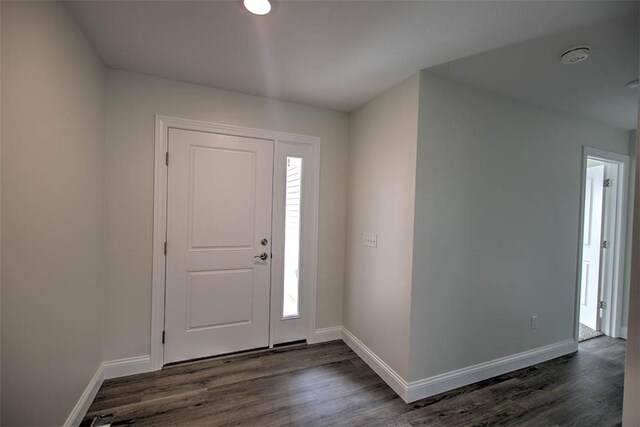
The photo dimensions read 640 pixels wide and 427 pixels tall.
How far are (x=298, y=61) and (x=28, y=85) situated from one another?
144cm

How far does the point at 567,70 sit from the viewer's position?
1.90 meters

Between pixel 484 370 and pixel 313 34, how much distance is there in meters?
2.86

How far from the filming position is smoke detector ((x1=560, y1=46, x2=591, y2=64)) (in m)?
1.64

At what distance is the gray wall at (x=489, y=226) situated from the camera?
204 cm

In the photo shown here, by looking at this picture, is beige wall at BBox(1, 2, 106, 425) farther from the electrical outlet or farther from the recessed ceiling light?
the electrical outlet

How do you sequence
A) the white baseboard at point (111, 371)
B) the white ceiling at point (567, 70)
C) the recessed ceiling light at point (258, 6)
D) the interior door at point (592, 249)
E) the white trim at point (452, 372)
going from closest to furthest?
the recessed ceiling light at point (258, 6), the white ceiling at point (567, 70), the white baseboard at point (111, 371), the white trim at point (452, 372), the interior door at point (592, 249)

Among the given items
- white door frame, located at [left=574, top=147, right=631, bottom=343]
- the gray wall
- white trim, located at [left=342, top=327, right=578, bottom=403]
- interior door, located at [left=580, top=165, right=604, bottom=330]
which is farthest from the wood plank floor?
interior door, located at [left=580, top=165, right=604, bottom=330]

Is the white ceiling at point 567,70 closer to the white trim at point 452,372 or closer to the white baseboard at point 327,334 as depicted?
the white trim at point 452,372

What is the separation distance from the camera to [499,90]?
7.29ft

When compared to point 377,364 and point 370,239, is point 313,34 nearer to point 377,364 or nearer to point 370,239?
point 370,239

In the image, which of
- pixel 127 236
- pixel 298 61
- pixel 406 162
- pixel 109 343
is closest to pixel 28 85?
pixel 127 236

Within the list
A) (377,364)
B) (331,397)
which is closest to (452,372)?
(377,364)

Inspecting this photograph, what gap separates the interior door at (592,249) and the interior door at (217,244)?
3.76m

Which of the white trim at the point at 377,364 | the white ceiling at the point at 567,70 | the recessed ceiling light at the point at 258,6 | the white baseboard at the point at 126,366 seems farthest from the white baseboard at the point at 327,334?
the recessed ceiling light at the point at 258,6
